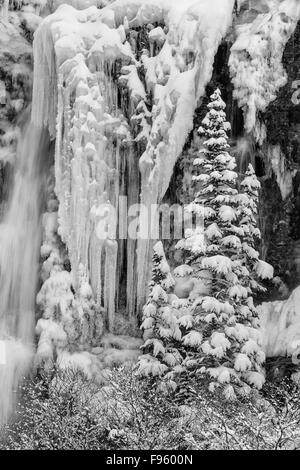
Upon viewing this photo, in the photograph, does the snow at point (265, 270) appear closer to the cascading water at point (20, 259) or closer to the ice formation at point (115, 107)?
the ice formation at point (115, 107)

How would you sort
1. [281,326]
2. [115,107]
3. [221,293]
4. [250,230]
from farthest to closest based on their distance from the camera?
1. [115,107]
2. [281,326]
3. [250,230]
4. [221,293]

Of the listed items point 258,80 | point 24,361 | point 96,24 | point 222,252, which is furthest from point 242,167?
point 24,361

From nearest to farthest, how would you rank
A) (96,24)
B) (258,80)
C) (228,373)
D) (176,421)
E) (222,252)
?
(176,421), (228,373), (222,252), (258,80), (96,24)

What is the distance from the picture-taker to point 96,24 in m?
24.2

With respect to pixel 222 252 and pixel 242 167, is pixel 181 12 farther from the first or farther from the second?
pixel 222 252

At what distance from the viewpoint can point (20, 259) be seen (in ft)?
79.3

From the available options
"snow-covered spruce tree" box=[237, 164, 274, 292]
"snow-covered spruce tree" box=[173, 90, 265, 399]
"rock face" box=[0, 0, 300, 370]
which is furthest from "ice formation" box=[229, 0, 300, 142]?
"snow-covered spruce tree" box=[173, 90, 265, 399]

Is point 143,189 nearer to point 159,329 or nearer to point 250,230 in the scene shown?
point 250,230

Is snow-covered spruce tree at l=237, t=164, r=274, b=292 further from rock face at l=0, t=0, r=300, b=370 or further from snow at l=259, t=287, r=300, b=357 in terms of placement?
rock face at l=0, t=0, r=300, b=370

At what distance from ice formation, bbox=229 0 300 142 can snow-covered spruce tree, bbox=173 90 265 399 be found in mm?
2963

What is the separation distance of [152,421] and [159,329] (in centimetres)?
382

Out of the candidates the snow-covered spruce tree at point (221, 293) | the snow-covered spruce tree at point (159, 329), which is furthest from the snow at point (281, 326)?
the snow-covered spruce tree at point (159, 329)

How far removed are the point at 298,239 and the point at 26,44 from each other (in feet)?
40.0

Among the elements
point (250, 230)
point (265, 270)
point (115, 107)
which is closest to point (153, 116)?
point (115, 107)
